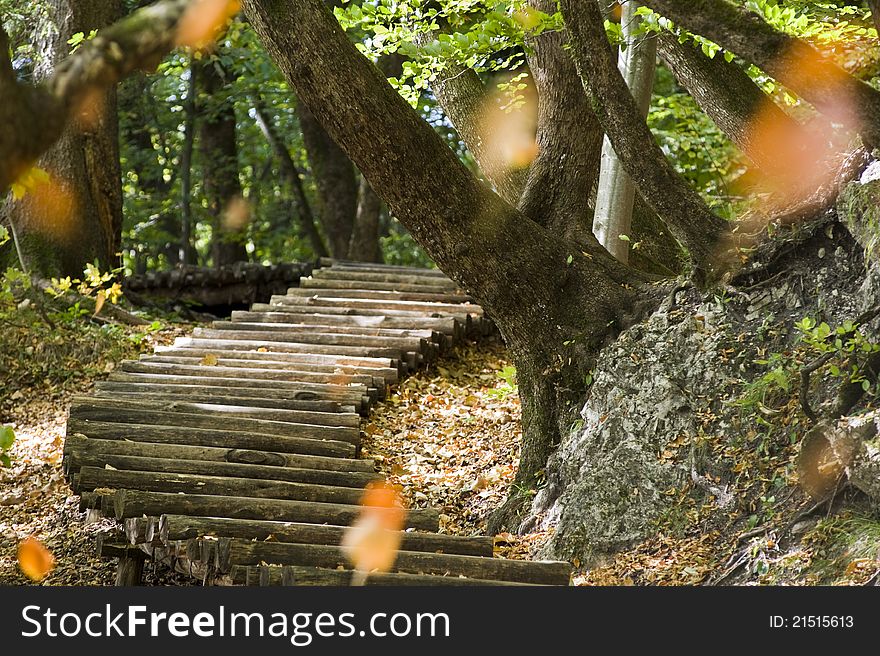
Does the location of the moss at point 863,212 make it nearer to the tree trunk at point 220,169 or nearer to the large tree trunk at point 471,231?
the large tree trunk at point 471,231

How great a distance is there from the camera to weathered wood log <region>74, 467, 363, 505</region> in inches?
236

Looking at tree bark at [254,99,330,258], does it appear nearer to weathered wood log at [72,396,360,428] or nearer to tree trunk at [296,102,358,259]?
tree trunk at [296,102,358,259]

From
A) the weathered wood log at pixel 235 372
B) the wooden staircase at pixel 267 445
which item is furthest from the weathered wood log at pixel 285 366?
the weathered wood log at pixel 235 372

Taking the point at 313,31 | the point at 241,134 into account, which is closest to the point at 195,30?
the point at 313,31

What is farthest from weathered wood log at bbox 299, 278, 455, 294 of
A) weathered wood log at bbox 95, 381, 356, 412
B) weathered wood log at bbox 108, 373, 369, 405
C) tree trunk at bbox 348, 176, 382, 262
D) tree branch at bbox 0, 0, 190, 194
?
tree branch at bbox 0, 0, 190, 194

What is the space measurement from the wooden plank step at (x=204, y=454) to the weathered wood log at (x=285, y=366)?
75.4 inches

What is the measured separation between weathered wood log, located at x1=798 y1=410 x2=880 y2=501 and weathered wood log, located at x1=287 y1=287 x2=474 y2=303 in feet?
21.0

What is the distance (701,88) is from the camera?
777 centimetres

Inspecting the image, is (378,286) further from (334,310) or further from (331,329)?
(331,329)

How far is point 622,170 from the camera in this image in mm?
7059

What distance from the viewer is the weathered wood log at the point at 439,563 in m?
5.05

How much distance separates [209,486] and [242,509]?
15.9 inches

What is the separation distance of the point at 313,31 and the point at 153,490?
3.00m

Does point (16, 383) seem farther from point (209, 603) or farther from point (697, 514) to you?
point (697, 514)
